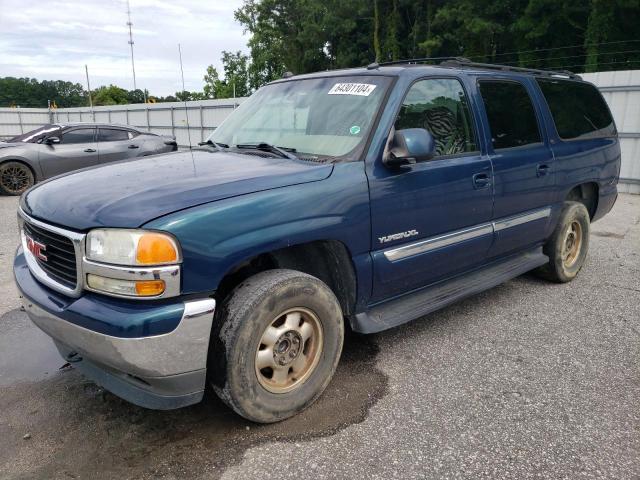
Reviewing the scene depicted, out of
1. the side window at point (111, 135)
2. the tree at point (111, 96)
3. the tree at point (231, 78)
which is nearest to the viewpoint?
the side window at point (111, 135)

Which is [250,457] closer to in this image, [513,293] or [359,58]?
[513,293]

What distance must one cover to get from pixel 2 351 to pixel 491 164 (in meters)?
3.76

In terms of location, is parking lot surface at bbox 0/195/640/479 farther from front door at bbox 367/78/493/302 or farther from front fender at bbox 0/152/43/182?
front fender at bbox 0/152/43/182

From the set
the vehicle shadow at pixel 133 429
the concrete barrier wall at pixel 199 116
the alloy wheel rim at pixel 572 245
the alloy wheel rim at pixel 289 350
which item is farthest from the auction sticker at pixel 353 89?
the concrete barrier wall at pixel 199 116

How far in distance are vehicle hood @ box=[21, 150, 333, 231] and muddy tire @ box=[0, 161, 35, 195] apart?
8.50 meters

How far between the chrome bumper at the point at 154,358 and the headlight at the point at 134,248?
0.81 feet

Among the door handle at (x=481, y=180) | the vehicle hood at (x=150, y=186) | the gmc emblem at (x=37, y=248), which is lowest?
the gmc emblem at (x=37, y=248)

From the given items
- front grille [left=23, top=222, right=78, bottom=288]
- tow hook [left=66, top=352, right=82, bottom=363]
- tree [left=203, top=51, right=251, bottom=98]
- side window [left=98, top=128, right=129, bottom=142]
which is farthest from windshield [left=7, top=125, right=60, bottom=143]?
tree [left=203, top=51, right=251, bottom=98]

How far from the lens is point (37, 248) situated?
2738mm

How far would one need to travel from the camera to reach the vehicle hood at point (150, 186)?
235cm

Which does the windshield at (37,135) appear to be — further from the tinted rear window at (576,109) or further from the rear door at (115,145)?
the tinted rear window at (576,109)

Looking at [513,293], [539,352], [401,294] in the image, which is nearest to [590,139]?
[513,293]

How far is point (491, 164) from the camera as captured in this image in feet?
12.5

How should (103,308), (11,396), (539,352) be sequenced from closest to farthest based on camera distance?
(103,308)
(11,396)
(539,352)
